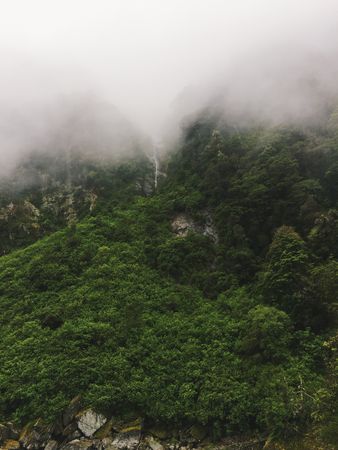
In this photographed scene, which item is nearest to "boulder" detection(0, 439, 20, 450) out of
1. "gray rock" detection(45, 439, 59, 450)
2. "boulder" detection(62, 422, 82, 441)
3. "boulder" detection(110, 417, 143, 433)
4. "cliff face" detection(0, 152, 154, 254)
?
"gray rock" detection(45, 439, 59, 450)

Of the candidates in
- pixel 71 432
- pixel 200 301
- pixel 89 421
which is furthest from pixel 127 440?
pixel 200 301

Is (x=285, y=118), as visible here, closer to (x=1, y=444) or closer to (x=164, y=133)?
(x=164, y=133)

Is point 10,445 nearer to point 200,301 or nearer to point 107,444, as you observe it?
point 107,444

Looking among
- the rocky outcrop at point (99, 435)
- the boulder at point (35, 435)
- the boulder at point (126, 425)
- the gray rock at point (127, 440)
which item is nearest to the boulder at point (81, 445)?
the rocky outcrop at point (99, 435)

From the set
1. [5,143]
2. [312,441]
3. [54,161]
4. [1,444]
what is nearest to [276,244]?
[312,441]

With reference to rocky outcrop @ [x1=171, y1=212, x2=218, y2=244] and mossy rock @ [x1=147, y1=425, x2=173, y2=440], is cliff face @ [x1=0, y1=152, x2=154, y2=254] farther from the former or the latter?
mossy rock @ [x1=147, y1=425, x2=173, y2=440]

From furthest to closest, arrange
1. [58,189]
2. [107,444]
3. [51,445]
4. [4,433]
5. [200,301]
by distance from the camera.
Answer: [58,189]
[200,301]
[4,433]
[51,445]
[107,444]
